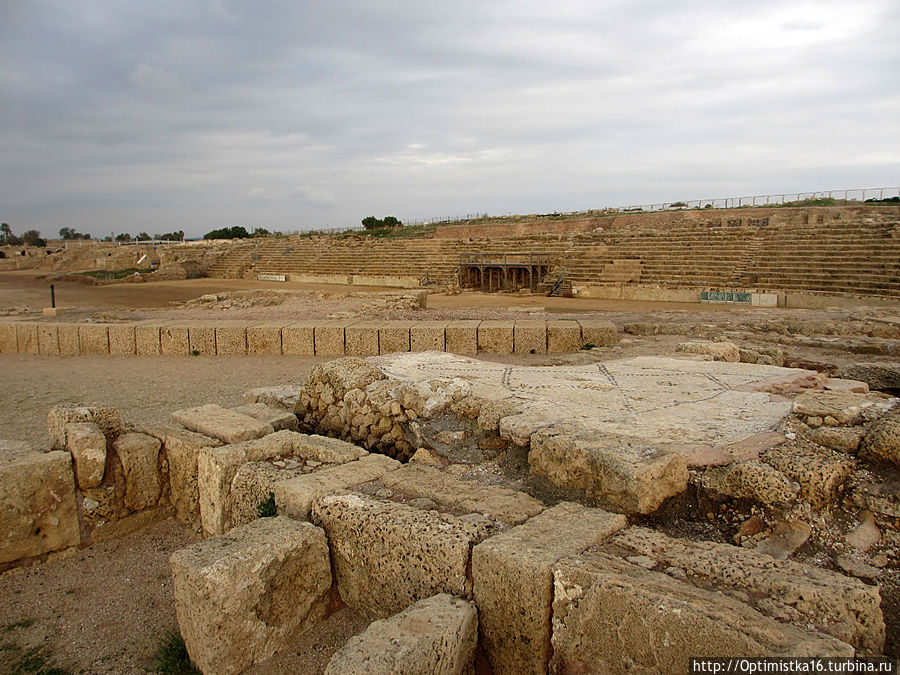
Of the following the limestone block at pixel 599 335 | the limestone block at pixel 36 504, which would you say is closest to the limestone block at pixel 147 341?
the limestone block at pixel 36 504

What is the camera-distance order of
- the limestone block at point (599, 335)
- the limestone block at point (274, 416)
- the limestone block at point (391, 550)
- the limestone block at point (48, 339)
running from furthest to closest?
1. the limestone block at point (48, 339)
2. the limestone block at point (599, 335)
3. the limestone block at point (274, 416)
4. the limestone block at point (391, 550)

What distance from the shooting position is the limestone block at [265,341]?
9461mm

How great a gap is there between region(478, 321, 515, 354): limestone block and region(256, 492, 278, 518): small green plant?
5593mm

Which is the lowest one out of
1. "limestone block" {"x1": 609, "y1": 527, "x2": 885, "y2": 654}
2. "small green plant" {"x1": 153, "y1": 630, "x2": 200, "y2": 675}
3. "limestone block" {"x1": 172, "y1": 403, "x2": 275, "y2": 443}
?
"small green plant" {"x1": 153, "y1": 630, "x2": 200, "y2": 675}

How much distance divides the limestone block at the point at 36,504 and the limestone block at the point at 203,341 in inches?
230

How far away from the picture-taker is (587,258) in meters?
25.0

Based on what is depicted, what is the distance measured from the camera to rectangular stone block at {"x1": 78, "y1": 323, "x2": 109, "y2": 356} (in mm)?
10055

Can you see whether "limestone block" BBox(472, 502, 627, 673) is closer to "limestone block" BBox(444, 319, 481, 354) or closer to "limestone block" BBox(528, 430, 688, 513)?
"limestone block" BBox(528, 430, 688, 513)

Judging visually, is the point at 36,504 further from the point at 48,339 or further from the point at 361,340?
the point at 48,339

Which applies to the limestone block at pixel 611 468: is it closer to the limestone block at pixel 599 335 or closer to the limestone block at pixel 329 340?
the limestone block at pixel 599 335

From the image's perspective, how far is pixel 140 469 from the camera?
165 inches

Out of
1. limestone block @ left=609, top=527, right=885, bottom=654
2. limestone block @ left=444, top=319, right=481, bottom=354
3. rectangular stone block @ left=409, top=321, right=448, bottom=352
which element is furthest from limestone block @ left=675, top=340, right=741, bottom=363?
limestone block @ left=609, top=527, right=885, bottom=654

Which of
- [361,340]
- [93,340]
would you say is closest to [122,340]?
[93,340]

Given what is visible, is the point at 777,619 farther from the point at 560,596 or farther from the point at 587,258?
the point at 587,258
